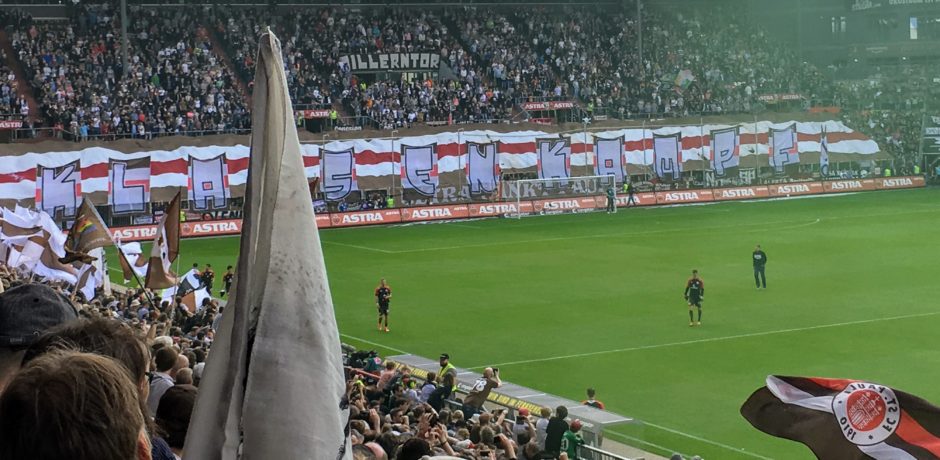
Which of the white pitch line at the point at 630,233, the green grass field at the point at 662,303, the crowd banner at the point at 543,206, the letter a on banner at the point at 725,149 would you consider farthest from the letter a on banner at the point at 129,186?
the letter a on banner at the point at 725,149

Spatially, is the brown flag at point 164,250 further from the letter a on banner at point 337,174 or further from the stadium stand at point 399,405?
the letter a on banner at point 337,174

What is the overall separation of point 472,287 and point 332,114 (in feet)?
88.1

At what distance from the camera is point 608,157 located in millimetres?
60875

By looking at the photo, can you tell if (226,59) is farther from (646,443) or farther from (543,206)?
(646,443)

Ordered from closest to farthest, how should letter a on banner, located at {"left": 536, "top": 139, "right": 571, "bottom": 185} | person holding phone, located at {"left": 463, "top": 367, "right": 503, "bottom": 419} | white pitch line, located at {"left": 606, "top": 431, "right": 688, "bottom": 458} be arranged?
1. white pitch line, located at {"left": 606, "top": 431, "right": 688, "bottom": 458}
2. person holding phone, located at {"left": 463, "top": 367, "right": 503, "bottom": 419}
3. letter a on banner, located at {"left": 536, "top": 139, "right": 571, "bottom": 185}

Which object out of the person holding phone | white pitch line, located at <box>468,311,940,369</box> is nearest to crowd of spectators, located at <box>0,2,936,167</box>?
white pitch line, located at <box>468,311,940,369</box>

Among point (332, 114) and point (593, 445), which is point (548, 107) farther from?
point (593, 445)

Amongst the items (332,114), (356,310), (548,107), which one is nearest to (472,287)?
(356,310)

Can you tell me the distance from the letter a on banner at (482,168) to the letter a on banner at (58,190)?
56.8 feet

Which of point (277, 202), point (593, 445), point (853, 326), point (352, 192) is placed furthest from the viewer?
point (352, 192)

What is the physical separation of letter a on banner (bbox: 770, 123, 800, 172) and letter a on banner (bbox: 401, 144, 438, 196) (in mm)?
18556

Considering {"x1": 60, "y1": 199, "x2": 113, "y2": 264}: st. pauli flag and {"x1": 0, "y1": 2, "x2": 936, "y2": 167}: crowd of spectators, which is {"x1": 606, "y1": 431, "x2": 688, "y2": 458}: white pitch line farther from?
{"x1": 0, "y1": 2, "x2": 936, "y2": 167}: crowd of spectators

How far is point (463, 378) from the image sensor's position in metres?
23.3

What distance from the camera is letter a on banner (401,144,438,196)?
56688 mm
